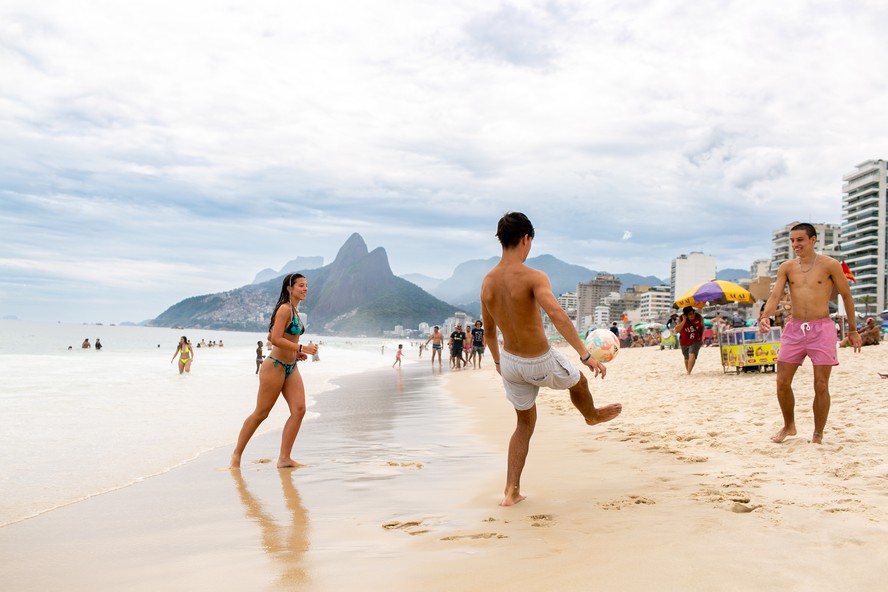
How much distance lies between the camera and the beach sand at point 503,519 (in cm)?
265

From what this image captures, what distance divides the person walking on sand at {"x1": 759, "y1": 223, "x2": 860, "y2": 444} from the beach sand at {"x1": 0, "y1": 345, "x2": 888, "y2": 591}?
35 centimetres

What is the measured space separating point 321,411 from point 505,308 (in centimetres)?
743

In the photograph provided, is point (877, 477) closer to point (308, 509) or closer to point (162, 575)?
point (308, 509)

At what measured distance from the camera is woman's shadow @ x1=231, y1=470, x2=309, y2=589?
2831 mm

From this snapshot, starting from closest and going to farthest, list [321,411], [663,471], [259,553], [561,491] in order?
1. [259,553]
2. [561,491]
3. [663,471]
4. [321,411]

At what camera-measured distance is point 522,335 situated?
13.0 ft

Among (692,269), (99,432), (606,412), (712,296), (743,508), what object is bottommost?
(99,432)

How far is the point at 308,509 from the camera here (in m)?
4.05

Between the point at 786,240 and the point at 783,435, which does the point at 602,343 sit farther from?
the point at 786,240

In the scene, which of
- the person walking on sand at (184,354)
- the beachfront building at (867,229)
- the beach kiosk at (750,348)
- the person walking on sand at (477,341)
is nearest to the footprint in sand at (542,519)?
the beach kiosk at (750,348)

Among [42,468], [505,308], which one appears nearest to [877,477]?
[505,308]

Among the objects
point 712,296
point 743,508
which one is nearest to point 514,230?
point 743,508

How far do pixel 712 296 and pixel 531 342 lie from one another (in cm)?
1141

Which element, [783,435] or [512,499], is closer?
[512,499]
